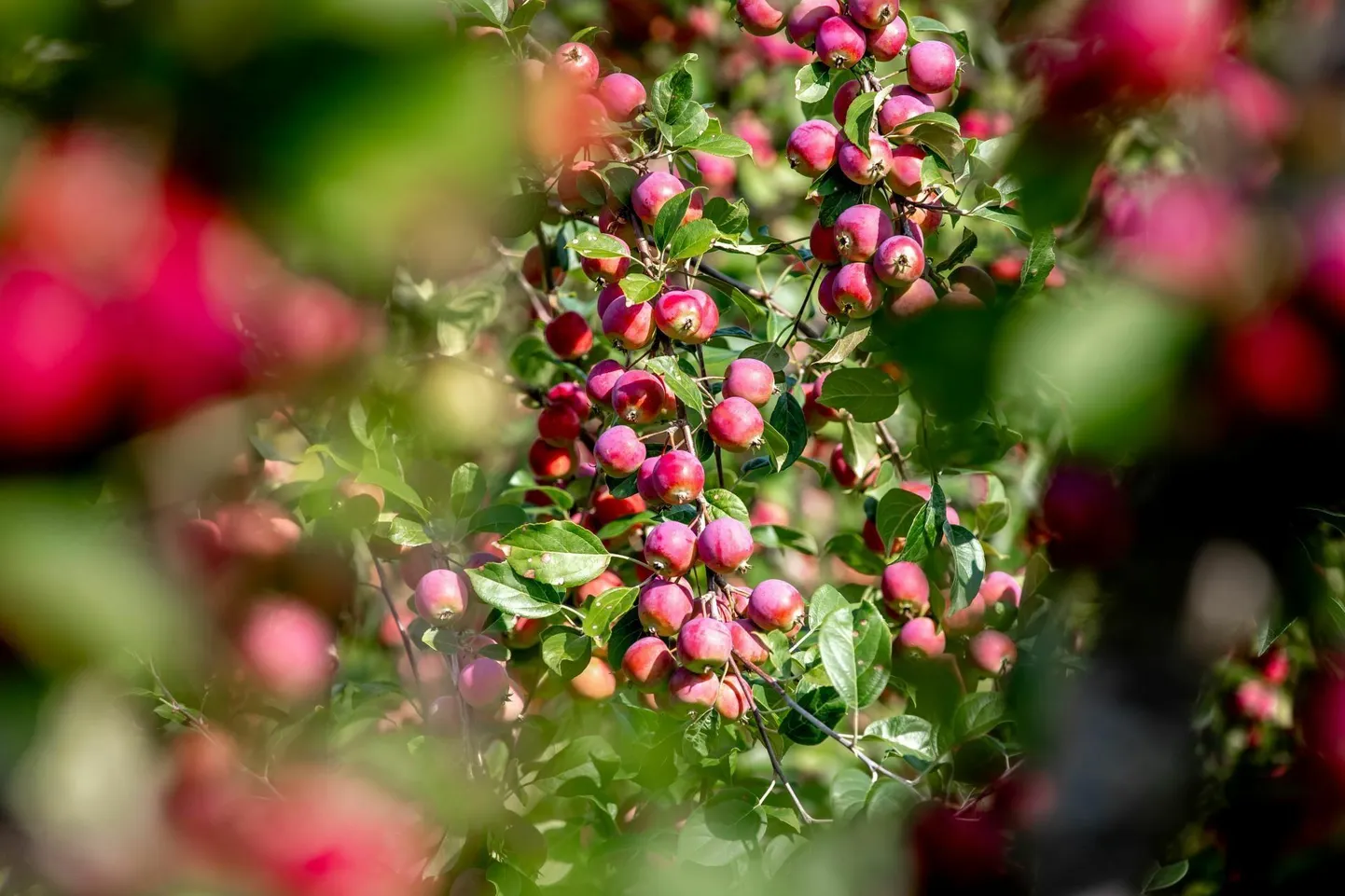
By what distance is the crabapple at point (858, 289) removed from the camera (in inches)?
45.8

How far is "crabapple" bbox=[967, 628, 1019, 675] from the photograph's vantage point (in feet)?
4.28

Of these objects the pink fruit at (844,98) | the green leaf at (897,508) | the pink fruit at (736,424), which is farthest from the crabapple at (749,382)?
the pink fruit at (844,98)

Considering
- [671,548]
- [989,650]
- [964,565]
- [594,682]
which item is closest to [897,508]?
[964,565]

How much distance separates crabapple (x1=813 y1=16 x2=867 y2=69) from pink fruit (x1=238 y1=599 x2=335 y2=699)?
0.90m

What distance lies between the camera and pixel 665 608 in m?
1.08

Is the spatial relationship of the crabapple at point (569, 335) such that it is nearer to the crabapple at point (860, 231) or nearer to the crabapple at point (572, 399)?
the crabapple at point (572, 399)

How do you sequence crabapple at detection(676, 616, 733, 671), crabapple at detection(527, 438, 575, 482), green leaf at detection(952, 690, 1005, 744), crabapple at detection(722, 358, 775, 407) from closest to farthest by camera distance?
green leaf at detection(952, 690, 1005, 744) < crabapple at detection(676, 616, 733, 671) < crabapple at detection(722, 358, 775, 407) < crabapple at detection(527, 438, 575, 482)

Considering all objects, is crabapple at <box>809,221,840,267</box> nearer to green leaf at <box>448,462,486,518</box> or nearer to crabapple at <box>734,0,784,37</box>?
crabapple at <box>734,0,784,37</box>

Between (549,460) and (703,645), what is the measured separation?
526mm

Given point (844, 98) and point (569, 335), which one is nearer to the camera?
point (844, 98)

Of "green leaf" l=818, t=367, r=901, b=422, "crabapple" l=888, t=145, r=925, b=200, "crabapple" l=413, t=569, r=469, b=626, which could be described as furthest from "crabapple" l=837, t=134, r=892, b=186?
"crabapple" l=413, t=569, r=469, b=626

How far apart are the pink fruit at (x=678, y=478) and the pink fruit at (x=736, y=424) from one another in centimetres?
4

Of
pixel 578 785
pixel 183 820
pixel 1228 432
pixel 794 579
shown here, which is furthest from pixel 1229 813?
pixel 794 579

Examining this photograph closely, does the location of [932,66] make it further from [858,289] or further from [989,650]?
[989,650]
